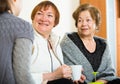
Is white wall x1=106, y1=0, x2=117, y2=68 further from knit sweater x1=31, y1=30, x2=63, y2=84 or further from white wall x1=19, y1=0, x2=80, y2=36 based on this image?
knit sweater x1=31, y1=30, x2=63, y2=84

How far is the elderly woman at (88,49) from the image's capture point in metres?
1.95

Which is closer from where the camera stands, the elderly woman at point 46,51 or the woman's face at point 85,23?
the elderly woman at point 46,51

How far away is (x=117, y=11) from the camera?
4023 mm

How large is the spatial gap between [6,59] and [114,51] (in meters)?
2.81

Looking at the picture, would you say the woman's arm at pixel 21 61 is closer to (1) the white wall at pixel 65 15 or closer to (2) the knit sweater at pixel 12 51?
(2) the knit sweater at pixel 12 51

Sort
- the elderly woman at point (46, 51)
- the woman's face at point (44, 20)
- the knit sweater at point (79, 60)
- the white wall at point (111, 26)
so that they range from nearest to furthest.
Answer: the elderly woman at point (46, 51) < the woman's face at point (44, 20) < the knit sweater at point (79, 60) < the white wall at point (111, 26)

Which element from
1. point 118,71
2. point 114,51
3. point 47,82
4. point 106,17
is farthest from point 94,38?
point 118,71

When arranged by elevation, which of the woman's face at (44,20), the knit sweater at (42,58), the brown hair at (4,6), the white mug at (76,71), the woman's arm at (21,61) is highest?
the brown hair at (4,6)

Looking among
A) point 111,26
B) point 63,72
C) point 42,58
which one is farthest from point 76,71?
point 111,26

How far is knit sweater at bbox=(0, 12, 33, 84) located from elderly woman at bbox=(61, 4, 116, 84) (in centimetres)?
96

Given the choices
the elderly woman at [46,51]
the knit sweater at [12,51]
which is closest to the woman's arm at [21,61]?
the knit sweater at [12,51]

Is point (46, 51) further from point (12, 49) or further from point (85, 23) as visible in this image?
point (12, 49)

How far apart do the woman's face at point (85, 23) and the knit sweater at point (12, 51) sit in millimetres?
1051

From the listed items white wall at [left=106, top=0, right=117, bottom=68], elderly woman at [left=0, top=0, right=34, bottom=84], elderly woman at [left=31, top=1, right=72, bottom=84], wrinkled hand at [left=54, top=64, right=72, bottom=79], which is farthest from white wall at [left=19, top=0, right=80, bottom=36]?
elderly woman at [left=0, top=0, right=34, bottom=84]
